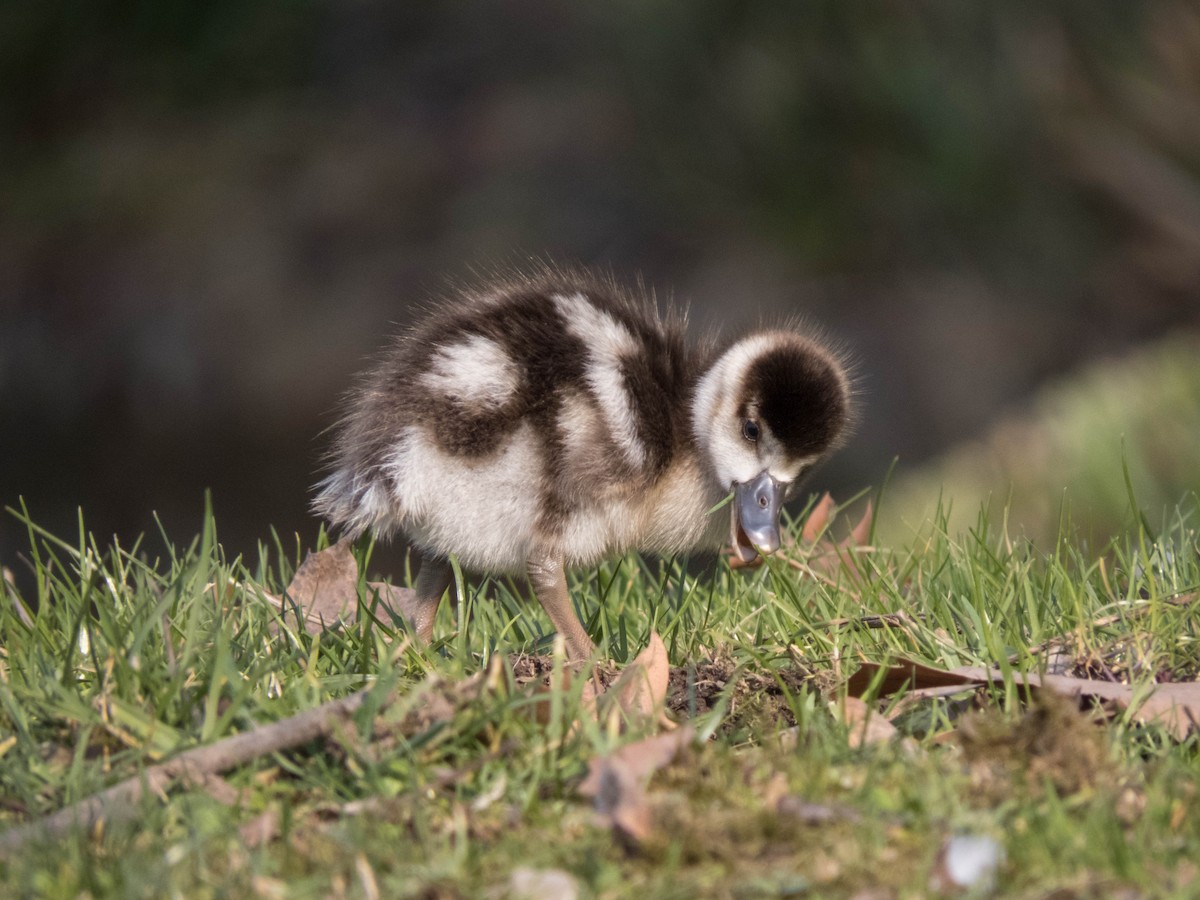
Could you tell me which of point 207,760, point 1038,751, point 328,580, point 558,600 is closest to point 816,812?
point 1038,751

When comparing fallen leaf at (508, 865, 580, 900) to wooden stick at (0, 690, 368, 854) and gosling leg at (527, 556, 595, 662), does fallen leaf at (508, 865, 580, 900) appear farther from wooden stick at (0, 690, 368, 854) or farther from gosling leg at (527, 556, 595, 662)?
gosling leg at (527, 556, 595, 662)

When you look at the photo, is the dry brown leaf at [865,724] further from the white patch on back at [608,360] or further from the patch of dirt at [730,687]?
the white patch on back at [608,360]

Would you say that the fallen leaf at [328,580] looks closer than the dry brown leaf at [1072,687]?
No

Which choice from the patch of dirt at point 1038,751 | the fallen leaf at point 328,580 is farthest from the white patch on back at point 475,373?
the patch of dirt at point 1038,751

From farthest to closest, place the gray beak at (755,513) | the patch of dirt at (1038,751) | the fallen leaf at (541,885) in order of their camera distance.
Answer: the gray beak at (755,513)
the patch of dirt at (1038,751)
the fallen leaf at (541,885)

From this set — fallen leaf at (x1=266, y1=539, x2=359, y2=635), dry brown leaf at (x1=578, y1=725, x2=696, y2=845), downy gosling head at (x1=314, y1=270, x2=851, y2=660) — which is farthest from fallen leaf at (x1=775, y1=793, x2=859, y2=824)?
fallen leaf at (x1=266, y1=539, x2=359, y2=635)

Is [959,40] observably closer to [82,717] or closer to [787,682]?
[787,682]

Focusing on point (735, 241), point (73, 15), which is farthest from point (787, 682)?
point (73, 15)
